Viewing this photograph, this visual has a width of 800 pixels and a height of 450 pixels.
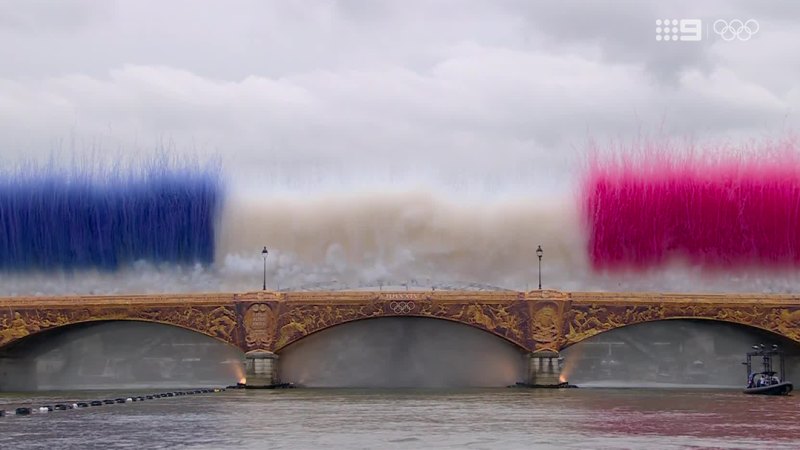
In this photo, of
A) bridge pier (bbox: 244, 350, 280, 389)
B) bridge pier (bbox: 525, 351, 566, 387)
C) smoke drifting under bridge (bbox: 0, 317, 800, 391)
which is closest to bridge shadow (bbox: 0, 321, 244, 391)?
smoke drifting under bridge (bbox: 0, 317, 800, 391)

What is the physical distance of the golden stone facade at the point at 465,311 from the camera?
98.9m

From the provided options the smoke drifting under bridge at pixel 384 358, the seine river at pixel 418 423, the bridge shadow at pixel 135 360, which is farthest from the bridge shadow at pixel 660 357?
the seine river at pixel 418 423

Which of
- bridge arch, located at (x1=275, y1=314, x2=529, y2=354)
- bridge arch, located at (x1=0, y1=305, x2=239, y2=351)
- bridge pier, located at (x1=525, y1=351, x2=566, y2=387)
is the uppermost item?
bridge arch, located at (x1=0, y1=305, x2=239, y2=351)

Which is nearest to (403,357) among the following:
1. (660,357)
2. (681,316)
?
(660,357)

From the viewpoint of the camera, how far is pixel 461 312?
99438mm

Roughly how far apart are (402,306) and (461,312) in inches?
169

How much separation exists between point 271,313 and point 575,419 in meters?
44.8

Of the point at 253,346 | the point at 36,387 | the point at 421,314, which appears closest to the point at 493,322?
the point at 421,314

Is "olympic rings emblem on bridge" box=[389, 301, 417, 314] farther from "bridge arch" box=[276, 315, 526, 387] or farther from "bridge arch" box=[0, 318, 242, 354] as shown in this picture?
"bridge arch" box=[0, 318, 242, 354]

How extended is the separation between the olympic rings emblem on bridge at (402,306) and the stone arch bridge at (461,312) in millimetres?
72

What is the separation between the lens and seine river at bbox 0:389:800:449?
4659 centimetres

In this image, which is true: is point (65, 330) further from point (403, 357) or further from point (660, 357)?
point (660, 357)

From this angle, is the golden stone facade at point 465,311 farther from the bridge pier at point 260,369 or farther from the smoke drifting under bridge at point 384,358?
the smoke drifting under bridge at point 384,358

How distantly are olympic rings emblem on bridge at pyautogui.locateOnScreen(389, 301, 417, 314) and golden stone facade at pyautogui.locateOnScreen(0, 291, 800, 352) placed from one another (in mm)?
72
